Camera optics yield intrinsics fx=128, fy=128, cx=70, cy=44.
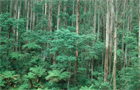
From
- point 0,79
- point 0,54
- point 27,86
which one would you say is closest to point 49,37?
point 27,86

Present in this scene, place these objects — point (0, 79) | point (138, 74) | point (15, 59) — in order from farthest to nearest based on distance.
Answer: point (15, 59), point (0, 79), point (138, 74)

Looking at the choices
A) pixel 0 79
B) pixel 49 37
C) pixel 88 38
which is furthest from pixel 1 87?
pixel 88 38

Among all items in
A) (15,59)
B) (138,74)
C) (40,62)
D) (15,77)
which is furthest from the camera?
(15,59)

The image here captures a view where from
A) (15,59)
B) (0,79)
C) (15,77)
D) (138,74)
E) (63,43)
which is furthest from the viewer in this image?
(15,59)

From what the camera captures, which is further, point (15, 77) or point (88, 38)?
point (15, 77)

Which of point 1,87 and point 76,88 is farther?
point 1,87

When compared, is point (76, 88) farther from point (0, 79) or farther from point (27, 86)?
point (0, 79)

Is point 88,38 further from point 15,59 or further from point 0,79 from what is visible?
point 15,59

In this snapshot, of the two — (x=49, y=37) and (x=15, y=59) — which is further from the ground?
(x=49, y=37)

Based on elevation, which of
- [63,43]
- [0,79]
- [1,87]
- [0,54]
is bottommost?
[1,87]

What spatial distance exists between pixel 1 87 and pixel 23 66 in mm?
3705

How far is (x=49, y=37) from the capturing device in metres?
12.3

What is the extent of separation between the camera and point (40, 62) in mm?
13906

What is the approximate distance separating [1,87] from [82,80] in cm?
720
